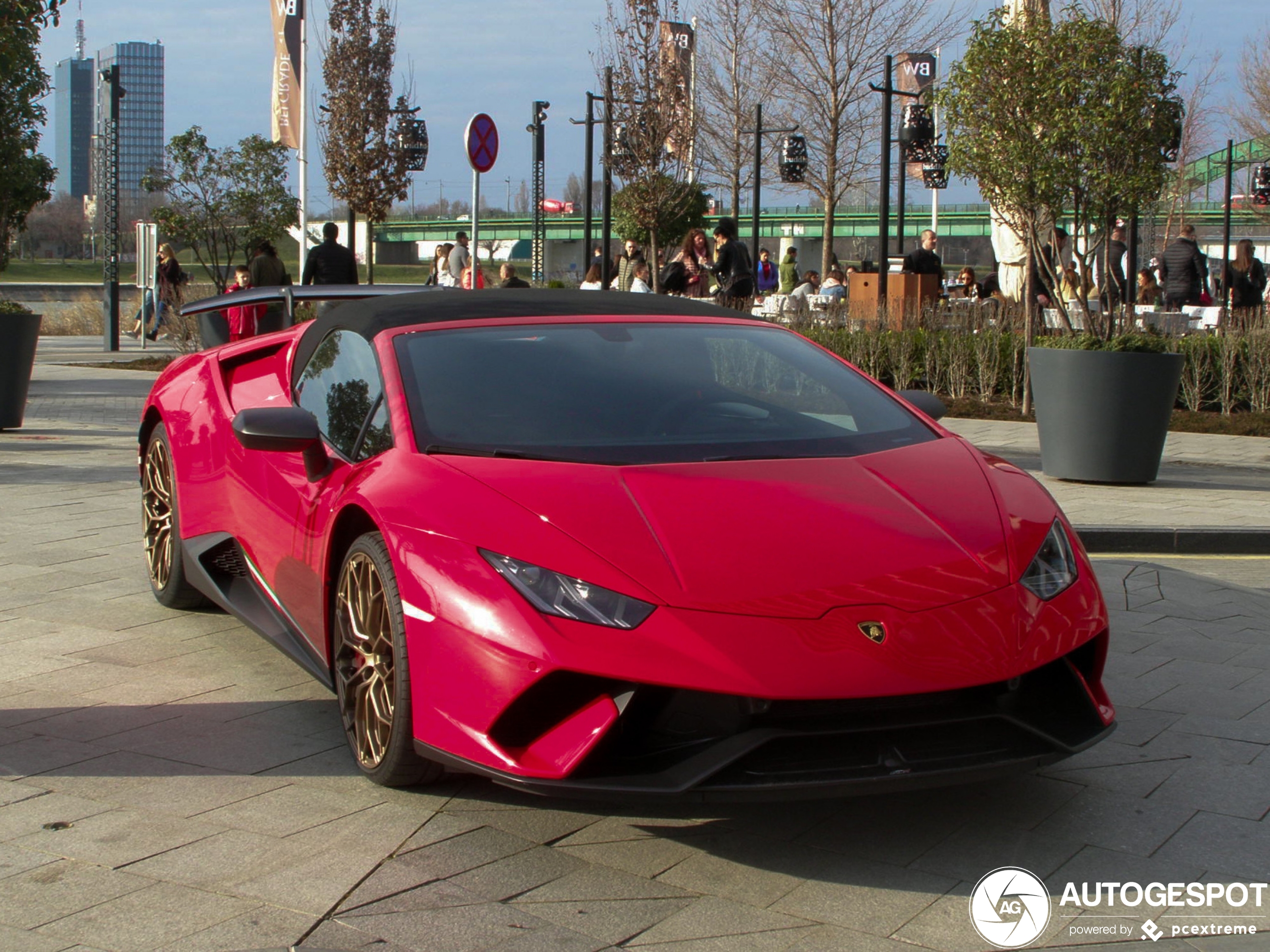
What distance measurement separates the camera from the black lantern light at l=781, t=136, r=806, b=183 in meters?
34.1

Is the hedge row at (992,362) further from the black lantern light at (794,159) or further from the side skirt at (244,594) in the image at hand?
the black lantern light at (794,159)

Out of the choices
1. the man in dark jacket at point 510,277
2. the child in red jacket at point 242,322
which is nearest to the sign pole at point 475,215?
the child in red jacket at point 242,322

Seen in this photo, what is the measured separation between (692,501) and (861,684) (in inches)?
27.3

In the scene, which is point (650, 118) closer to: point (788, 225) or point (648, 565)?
point (648, 565)

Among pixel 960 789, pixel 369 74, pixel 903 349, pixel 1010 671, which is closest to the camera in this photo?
pixel 1010 671

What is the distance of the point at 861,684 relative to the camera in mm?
→ 3170

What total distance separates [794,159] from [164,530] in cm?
2974

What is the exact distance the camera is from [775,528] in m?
3.54

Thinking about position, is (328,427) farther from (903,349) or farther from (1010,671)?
(903,349)

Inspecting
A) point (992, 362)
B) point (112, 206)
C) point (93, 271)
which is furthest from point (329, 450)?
point (93, 271)

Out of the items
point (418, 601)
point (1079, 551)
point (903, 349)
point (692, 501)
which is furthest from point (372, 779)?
point (903, 349)

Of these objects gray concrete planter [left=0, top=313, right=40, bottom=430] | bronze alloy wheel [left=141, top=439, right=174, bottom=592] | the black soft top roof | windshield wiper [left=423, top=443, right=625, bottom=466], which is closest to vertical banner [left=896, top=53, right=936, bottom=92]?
gray concrete planter [left=0, top=313, right=40, bottom=430]

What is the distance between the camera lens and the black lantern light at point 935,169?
82.6 ft

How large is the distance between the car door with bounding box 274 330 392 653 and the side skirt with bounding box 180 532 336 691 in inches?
2.5
